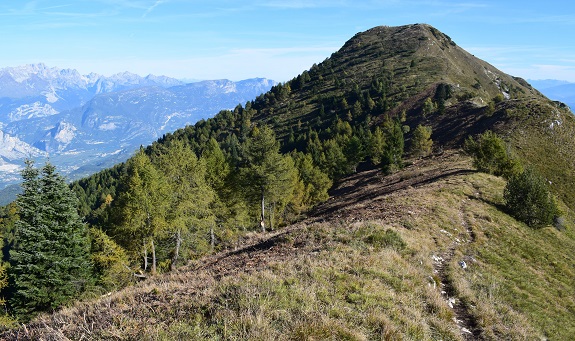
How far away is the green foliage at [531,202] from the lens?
93.6ft

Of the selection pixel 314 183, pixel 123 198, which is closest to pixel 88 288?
pixel 123 198

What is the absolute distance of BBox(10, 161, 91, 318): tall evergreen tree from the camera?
23875 millimetres

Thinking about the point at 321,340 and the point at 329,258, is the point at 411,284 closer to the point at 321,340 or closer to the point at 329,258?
the point at 329,258

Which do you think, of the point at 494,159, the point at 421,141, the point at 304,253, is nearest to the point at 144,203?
the point at 304,253

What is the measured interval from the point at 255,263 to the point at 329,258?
3184 millimetres

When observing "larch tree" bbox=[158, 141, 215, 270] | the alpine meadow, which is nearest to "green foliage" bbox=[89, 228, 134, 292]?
the alpine meadow

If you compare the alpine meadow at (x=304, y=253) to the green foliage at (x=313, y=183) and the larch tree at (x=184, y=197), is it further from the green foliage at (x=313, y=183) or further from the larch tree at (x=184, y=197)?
the green foliage at (x=313, y=183)

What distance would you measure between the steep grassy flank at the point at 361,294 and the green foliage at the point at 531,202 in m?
6.83

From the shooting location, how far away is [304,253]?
536 inches

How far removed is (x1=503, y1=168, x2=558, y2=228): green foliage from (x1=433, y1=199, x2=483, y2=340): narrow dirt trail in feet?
38.7

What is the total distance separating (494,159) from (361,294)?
1635 inches

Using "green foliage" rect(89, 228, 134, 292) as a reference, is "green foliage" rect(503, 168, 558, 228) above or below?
above

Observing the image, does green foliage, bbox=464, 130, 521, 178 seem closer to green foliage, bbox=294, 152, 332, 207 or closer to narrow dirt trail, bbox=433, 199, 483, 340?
narrow dirt trail, bbox=433, 199, 483, 340

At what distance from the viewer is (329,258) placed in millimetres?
12273
